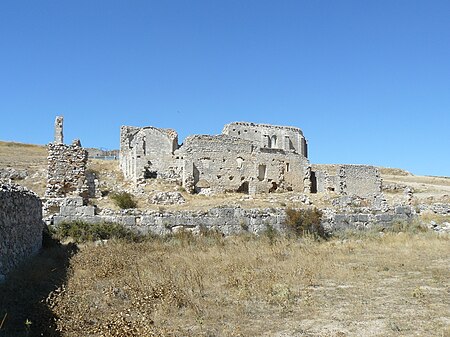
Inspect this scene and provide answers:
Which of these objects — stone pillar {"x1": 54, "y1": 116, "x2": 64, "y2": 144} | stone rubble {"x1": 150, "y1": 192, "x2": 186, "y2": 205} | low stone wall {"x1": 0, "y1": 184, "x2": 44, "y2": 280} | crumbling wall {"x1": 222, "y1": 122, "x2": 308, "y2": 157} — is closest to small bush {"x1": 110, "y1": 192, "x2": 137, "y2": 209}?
stone rubble {"x1": 150, "y1": 192, "x2": 186, "y2": 205}

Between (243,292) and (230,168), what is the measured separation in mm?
23033

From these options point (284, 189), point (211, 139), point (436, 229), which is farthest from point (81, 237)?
point (284, 189)

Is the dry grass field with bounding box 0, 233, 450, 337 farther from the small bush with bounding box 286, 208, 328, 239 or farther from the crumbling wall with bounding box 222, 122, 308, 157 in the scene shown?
the crumbling wall with bounding box 222, 122, 308, 157

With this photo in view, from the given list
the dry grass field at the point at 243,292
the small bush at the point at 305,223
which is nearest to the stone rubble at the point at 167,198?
the small bush at the point at 305,223

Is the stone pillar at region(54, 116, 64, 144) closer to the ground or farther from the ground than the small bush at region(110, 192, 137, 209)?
farther from the ground

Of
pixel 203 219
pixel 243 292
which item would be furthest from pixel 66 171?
pixel 243 292

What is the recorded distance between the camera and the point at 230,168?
31766 millimetres

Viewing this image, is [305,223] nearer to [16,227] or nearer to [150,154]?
[16,227]

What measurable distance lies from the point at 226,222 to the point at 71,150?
7198 millimetres

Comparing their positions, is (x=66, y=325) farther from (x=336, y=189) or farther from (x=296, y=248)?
(x=336, y=189)

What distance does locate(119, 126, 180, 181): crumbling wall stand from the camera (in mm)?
32303

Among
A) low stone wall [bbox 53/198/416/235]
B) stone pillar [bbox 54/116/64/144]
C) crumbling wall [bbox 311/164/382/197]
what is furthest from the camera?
crumbling wall [bbox 311/164/382/197]

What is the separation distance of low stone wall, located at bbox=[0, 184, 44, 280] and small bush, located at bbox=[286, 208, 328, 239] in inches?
344

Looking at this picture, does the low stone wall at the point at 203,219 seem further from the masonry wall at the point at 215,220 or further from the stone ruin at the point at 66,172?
the stone ruin at the point at 66,172
